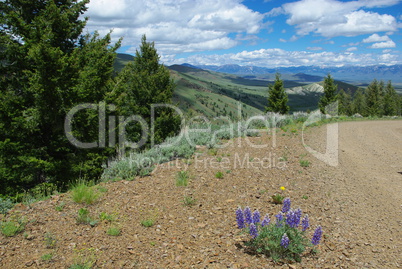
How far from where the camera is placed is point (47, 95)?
1118cm

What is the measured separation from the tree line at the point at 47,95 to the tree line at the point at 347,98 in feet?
100

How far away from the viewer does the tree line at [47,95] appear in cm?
1084

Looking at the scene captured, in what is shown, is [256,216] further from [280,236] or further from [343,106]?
[343,106]

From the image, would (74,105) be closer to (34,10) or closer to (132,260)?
(34,10)

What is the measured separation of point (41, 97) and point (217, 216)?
9435mm

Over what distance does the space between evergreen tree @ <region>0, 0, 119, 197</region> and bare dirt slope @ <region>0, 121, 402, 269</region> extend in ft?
18.9

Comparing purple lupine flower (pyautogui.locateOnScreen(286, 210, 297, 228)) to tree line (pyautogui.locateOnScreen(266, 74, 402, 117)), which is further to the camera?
tree line (pyautogui.locateOnScreen(266, 74, 402, 117))

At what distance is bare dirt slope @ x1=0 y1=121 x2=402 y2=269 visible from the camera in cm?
402

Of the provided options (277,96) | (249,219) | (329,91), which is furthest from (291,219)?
(329,91)

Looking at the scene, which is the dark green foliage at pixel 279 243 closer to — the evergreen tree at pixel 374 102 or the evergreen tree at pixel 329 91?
the evergreen tree at pixel 329 91

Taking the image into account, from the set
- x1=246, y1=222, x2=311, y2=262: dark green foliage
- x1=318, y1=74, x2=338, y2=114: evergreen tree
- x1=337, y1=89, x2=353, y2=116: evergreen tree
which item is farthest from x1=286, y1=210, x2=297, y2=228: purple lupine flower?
x1=337, y1=89, x2=353, y2=116: evergreen tree

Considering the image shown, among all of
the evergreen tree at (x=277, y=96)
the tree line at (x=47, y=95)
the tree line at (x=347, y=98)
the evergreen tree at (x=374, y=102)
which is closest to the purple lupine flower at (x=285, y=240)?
the tree line at (x=47, y=95)

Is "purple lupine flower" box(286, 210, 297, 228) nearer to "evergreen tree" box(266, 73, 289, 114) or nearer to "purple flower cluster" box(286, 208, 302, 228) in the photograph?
"purple flower cluster" box(286, 208, 302, 228)

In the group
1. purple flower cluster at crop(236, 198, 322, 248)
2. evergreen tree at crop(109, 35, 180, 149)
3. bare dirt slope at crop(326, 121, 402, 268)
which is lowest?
bare dirt slope at crop(326, 121, 402, 268)
